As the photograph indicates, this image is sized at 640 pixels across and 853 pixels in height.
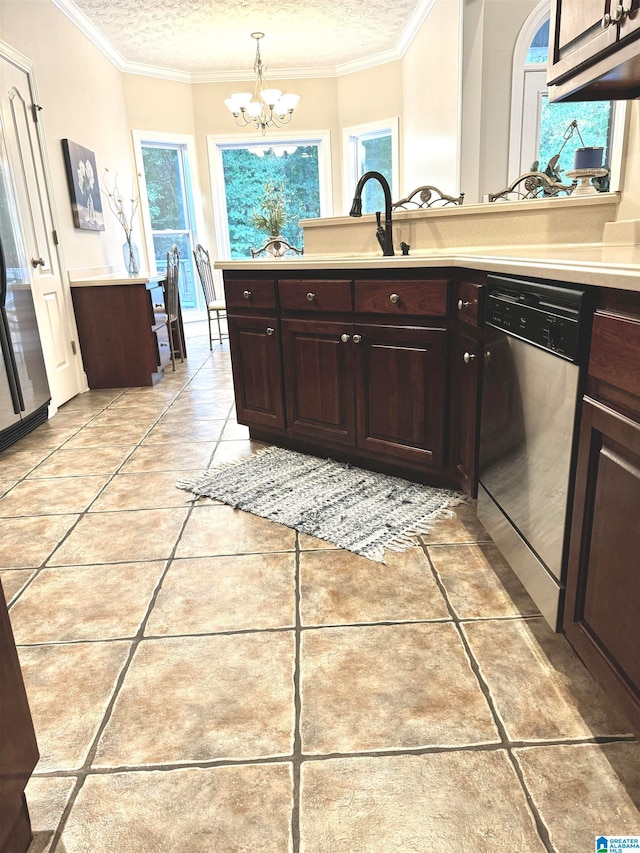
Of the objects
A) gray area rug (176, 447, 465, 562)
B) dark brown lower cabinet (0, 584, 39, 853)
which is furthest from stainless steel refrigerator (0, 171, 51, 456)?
dark brown lower cabinet (0, 584, 39, 853)

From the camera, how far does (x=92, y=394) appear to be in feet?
14.7

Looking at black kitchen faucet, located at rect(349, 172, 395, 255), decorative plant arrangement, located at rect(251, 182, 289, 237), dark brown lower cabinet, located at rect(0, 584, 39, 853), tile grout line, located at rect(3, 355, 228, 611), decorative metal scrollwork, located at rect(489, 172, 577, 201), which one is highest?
decorative plant arrangement, located at rect(251, 182, 289, 237)

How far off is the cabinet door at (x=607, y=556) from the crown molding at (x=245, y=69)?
5274 mm

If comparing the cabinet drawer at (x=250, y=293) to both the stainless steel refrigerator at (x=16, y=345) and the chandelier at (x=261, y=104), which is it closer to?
the stainless steel refrigerator at (x=16, y=345)

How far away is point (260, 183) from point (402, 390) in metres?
6.08

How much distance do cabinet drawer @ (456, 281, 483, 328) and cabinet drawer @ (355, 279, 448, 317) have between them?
6cm

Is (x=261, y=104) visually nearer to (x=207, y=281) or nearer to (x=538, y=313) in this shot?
(x=207, y=281)

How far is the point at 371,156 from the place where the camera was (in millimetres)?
7250

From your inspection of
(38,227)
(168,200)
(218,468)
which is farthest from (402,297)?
(168,200)

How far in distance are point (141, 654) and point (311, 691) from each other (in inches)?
18.1

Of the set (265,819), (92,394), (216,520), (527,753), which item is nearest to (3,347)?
(92,394)

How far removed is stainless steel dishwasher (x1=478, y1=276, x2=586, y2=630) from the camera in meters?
1.26

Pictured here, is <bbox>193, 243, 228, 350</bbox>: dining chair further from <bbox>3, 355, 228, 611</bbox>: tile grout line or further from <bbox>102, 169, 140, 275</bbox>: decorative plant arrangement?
<bbox>3, 355, 228, 611</bbox>: tile grout line

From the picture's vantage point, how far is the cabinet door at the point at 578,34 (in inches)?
61.7
